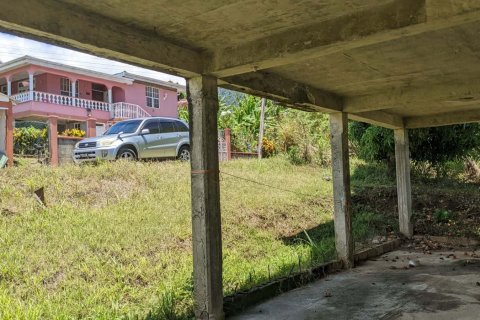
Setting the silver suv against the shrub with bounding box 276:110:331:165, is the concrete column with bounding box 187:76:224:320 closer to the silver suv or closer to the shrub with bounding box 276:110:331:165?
the silver suv

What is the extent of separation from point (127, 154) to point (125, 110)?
11430mm

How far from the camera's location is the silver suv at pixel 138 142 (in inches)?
440

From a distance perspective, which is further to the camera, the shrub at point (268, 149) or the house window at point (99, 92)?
the house window at point (99, 92)

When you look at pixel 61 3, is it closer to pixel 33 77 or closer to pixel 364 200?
pixel 364 200

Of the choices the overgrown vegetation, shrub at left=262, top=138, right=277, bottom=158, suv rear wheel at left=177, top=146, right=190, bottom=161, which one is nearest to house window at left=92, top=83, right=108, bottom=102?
shrub at left=262, top=138, right=277, bottom=158

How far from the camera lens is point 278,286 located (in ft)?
18.4

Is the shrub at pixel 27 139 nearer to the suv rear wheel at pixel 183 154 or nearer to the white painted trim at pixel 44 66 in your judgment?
the white painted trim at pixel 44 66

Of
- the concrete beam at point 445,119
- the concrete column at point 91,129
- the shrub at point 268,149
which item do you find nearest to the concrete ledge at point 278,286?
the concrete beam at point 445,119

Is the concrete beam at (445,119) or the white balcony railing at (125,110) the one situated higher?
the white balcony railing at (125,110)

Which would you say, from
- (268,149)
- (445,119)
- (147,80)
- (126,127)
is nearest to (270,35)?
(445,119)

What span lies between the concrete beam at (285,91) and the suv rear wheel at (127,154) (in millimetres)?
6090

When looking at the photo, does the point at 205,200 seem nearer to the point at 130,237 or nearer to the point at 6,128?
the point at 130,237

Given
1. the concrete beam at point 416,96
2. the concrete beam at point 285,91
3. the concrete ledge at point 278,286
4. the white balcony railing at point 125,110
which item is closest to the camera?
the concrete ledge at point 278,286

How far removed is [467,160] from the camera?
15.2m
